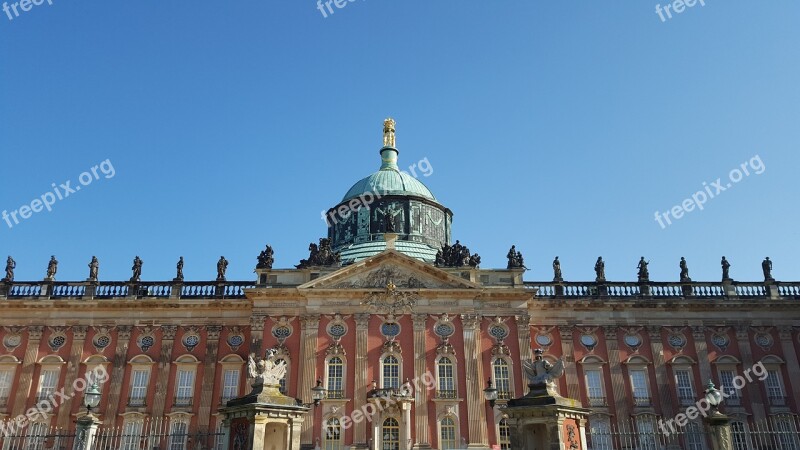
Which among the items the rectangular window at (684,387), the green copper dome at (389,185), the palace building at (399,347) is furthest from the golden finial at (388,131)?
the rectangular window at (684,387)

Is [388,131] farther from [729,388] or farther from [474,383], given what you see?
[729,388]

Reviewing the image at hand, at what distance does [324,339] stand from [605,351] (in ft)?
56.3

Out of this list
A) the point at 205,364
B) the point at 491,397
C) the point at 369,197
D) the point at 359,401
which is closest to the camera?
the point at 491,397

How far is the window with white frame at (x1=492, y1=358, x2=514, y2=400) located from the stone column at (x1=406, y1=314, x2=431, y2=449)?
419cm

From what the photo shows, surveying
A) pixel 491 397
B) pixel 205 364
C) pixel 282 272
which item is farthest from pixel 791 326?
pixel 205 364

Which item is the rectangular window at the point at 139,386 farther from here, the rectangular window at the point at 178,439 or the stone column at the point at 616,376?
the stone column at the point at 616,376

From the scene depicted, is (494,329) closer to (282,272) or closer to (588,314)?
(588,314)

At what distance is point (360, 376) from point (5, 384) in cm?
2136

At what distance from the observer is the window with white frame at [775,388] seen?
132 feet

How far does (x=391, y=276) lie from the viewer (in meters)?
41.2

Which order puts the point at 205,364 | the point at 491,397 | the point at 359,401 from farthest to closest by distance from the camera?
the point at 205,364 → the point at 359,401 → the point at 491,397

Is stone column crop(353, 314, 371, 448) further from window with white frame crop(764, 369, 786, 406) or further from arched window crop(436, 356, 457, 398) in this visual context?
window with white frame crop(764, 369, 786, 406)

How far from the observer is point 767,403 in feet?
131

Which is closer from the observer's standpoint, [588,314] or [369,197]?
[588,314]
